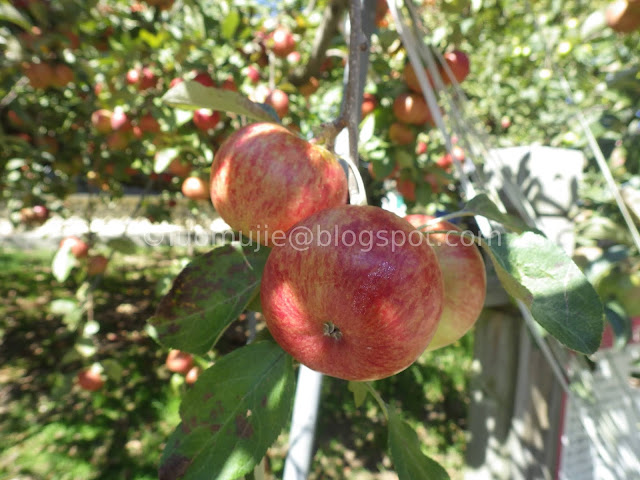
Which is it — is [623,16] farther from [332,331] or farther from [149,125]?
[149,125]

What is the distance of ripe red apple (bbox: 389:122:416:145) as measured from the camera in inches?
56.7

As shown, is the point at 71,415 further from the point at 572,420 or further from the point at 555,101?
the point at 555,101

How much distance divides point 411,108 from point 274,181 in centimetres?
93

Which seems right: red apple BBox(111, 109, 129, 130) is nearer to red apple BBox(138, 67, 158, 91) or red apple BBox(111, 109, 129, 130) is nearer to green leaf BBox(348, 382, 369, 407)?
red apple BBox(138, 67, 158, 91)

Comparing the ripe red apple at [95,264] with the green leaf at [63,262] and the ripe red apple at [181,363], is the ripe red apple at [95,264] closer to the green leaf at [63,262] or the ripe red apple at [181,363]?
the green leaf at [63,262]

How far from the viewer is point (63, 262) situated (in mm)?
1873

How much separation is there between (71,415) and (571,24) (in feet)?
12.5

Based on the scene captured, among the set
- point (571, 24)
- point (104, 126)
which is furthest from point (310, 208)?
point (571, 24)

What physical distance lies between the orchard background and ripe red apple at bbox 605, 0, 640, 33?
3.1 inches

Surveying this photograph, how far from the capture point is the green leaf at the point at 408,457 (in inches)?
20.8

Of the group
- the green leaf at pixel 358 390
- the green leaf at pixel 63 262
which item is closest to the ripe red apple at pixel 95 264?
the green leaf at pixel 63 262

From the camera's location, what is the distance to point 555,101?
266 centimetres

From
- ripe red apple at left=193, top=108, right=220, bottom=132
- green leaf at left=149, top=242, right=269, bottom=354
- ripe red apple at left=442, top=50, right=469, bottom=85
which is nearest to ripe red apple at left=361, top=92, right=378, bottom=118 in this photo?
ripe red apple at left=442, top=50, right=469, bottom=85

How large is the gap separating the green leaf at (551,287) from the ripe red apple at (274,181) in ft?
0.74
